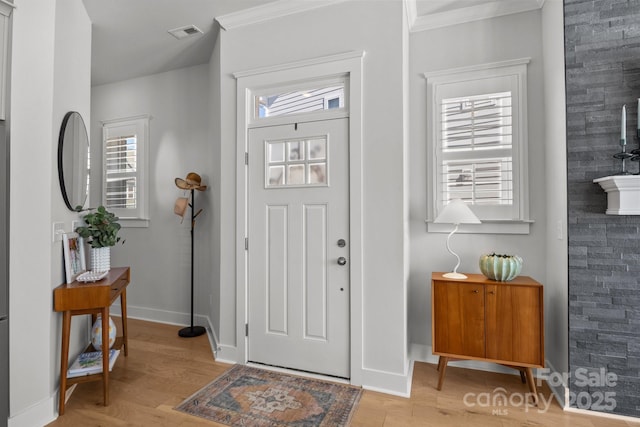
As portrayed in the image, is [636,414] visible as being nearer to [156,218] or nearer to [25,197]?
[25,197]

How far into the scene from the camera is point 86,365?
2.32 meters

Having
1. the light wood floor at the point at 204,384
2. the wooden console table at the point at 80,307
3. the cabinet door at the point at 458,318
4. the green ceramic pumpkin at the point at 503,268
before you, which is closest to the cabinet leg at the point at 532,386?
the light wood floor at the point at 204,384

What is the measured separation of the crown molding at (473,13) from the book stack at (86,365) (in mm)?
3669

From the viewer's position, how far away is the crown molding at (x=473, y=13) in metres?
2.69

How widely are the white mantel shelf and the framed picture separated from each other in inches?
139

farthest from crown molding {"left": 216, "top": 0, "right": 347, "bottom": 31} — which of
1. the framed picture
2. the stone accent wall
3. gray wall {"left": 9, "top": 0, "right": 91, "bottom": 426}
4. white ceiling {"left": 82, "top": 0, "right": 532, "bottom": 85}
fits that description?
the framed picture

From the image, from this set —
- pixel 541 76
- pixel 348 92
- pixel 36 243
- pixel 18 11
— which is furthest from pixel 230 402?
pixel 541 76

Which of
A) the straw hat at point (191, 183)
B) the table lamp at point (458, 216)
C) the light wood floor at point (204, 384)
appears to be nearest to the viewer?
the light wood floor at point (204, 384)

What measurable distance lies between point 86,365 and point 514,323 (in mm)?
3005

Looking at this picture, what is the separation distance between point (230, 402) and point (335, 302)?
1.01 metres

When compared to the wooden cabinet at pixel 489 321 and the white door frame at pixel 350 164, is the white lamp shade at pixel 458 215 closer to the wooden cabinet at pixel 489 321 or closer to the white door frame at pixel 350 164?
the wooden cabinet at pixel 489 321

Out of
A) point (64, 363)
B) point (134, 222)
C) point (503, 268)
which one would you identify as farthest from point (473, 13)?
point (134, 222)

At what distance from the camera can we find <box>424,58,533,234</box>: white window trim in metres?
2.70

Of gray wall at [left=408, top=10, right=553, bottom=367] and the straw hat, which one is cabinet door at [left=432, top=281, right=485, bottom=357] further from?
the straw hat
